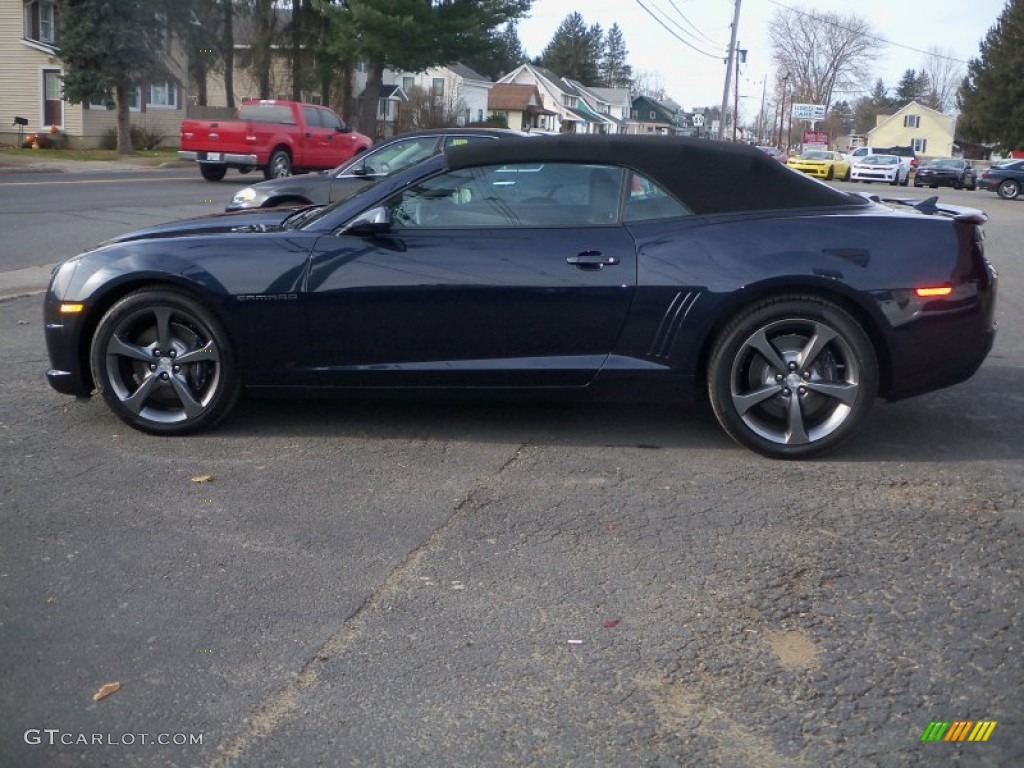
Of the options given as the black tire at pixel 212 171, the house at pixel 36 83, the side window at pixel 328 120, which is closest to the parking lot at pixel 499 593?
the side window at pixel 328 120

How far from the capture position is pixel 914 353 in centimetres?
524

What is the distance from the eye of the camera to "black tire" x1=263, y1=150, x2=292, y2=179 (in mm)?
25250

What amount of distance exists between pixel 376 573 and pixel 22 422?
274 cm

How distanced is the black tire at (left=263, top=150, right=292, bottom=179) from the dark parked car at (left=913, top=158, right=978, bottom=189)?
102 feet

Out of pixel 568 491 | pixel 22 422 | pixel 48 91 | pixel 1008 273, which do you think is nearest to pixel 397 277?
pixel 568 491

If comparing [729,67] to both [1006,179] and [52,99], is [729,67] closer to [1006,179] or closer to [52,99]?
[1006,179]

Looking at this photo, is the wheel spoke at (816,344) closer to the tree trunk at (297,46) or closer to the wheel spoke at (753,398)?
the wheel spoke at (753,398)

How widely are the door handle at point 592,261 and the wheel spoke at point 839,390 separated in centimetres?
111

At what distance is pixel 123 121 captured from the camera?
121 feet

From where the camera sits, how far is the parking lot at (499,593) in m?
3.04

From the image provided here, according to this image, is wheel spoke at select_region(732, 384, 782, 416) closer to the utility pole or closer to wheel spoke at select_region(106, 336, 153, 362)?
wheel spoke at select_region(106, 336, 153, 362)

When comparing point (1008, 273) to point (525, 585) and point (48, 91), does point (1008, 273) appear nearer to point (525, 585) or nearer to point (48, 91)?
point (525, 585)
